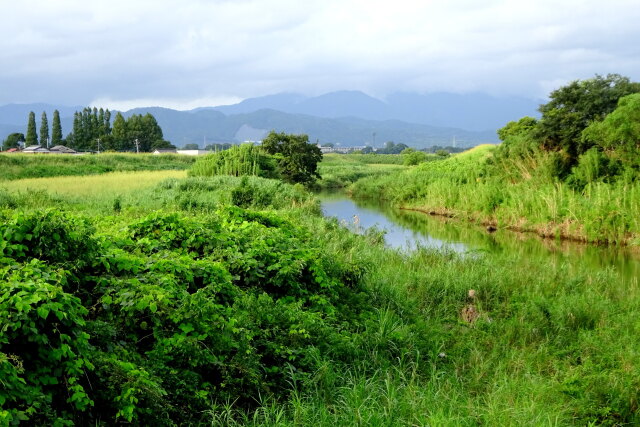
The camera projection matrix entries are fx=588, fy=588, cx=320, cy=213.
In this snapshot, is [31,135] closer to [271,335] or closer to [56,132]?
[56,132]

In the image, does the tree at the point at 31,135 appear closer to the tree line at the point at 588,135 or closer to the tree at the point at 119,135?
the tree at the point at 119,135

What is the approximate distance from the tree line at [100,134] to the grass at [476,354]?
241 ft

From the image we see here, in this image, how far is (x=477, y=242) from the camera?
65.2 feet

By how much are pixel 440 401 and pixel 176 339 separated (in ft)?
7.42

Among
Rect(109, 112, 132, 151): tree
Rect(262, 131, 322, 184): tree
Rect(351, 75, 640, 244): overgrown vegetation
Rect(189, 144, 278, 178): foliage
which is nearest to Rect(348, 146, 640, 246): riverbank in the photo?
Rect(351, 75, 640, 244): overgrown vegetation

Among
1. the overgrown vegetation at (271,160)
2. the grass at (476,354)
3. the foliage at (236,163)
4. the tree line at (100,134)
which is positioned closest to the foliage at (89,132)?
the tree line at (100,134)

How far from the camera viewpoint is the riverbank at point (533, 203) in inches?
740

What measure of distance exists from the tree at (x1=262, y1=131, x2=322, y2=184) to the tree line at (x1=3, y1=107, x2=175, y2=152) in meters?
45.0

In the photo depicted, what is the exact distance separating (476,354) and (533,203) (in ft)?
55.6

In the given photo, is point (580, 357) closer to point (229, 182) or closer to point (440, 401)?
point (440, 401)

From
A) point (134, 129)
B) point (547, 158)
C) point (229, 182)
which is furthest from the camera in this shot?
point (134, 129)

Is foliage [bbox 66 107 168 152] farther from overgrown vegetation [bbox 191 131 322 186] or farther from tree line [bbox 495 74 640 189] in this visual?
tree line [bbox 495 74 640 189]

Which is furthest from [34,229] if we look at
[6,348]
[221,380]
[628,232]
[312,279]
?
[628,232]

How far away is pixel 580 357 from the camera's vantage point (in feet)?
23.1
